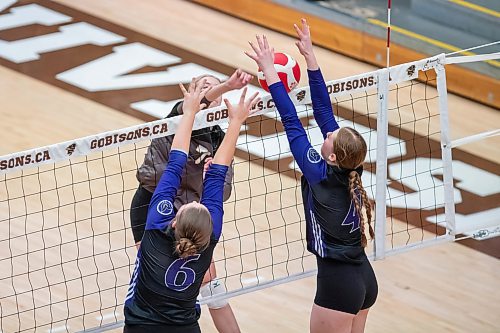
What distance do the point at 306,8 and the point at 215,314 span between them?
6294 mm

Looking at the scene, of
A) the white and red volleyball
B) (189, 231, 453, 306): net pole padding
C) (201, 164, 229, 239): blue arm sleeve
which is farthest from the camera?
(189, 231, 453, 306): net pole padding

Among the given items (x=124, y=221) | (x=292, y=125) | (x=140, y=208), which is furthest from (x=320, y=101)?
(x=124, y=221)

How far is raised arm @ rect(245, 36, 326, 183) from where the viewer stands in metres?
5.97

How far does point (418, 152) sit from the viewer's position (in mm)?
10086

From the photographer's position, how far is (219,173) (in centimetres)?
570

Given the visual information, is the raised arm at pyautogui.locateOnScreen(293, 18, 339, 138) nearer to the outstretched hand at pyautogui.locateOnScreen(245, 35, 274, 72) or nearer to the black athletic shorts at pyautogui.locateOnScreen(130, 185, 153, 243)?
the outstretched hand at pyautogui.locateOnScreen(245, 35, 274, 72)

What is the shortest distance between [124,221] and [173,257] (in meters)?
3.39

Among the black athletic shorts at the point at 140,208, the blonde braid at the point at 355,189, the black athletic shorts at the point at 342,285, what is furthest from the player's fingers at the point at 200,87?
→ the black athletic shorts at the point at 342,285

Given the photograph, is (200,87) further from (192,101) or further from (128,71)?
(128,71)

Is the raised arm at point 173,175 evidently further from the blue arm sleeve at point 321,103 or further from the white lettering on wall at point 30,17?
the white lettering on wall at point 30,17

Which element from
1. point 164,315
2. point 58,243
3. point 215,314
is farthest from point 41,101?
point 164,315

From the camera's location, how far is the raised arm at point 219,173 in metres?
5.63

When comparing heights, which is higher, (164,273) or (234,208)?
(164,273)

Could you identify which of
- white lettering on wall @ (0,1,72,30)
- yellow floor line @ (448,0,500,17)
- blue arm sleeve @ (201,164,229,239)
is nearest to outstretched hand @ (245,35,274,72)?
blue arm sleeve @ (201,164,229,239)
